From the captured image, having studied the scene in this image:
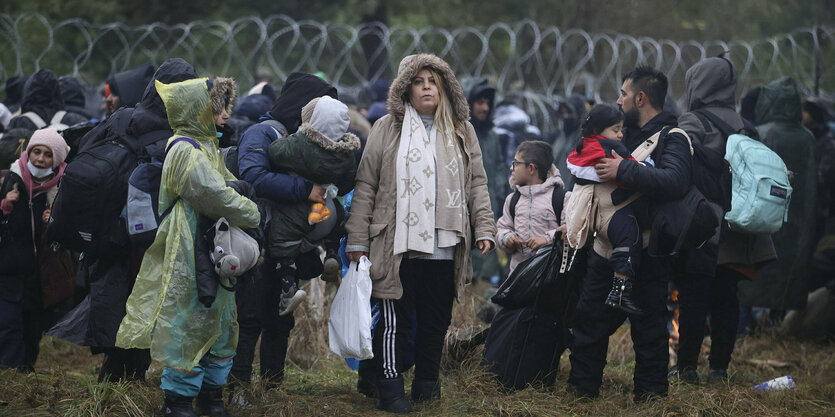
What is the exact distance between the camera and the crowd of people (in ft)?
12.7

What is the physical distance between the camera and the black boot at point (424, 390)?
14.8 ft


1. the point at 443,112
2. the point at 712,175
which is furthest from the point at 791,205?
the point at 443,112

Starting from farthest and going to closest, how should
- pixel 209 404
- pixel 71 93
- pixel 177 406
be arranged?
pixel 71 93 < pixel 209 404 < pixel 177 406

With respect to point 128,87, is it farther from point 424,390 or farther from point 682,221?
point 682,221

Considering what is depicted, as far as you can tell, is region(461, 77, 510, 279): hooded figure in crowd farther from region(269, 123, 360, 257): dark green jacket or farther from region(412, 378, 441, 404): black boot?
region(269, 123, 360, 257): dark green jacket

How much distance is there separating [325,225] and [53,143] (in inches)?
70.1

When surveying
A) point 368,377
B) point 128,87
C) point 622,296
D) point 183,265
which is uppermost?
point 128,87

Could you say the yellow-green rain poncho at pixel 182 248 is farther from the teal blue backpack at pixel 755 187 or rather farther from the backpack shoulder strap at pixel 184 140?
the teal blue backpack at pixel 755 187

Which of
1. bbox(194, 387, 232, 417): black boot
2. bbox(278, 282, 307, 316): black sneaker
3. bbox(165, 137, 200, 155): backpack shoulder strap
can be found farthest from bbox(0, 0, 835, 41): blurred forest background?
bbox(194, 387, 232, 417): black boot

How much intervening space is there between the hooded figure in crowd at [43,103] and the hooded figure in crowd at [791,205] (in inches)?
198

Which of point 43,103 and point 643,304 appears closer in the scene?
point 643,304

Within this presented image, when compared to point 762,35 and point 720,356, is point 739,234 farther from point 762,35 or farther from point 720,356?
point 762,35

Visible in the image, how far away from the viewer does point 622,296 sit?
4336 millimetres

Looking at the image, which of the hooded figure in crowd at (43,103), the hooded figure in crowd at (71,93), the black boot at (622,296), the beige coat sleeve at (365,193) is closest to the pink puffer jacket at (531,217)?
the black boot at (622,296)
